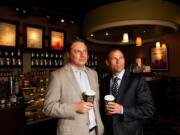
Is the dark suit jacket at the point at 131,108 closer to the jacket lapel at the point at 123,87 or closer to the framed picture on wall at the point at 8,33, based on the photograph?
the jacket lapel at the point at 123,87

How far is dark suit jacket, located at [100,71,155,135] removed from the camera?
78.2 inches

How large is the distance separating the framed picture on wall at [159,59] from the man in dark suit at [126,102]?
8.90m

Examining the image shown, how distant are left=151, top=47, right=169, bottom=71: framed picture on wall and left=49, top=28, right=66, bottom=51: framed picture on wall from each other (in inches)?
194

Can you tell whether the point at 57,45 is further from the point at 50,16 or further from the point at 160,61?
the point at 160,61

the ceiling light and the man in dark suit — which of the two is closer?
the man in dark suit

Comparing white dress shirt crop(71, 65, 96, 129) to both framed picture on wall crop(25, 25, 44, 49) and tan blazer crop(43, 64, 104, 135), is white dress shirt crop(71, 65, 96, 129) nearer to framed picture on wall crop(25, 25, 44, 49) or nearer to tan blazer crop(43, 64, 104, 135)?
tan blazer crop(43, 64, 104, 135)

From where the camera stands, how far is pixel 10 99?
3.54 meters

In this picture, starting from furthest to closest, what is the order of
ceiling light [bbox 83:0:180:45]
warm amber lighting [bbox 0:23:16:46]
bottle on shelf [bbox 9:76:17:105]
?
ceiling light [bbox 83:0:180:45]
warm amber lighting [bbox 0:23:16:46]
bottle on shelf [bbox 9:76:17:105]

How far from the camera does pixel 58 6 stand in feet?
23.2

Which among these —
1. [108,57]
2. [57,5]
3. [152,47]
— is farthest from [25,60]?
[152,47]

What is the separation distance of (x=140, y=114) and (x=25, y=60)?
17.7 ft

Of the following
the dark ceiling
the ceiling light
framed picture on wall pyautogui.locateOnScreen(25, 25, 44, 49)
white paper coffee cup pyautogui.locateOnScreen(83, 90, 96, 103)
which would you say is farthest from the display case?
the ceiling light

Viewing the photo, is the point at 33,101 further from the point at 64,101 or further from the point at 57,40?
the point at 57,40

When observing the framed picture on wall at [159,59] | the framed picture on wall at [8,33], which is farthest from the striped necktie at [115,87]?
the framed picture on wall at [159,59]
